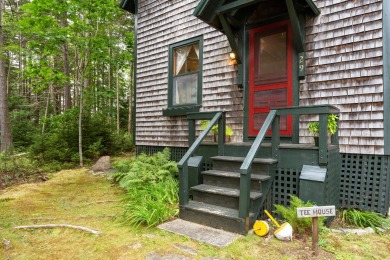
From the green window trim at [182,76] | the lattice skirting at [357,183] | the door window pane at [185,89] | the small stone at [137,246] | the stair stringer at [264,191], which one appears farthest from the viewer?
the door window pane at [185,89]

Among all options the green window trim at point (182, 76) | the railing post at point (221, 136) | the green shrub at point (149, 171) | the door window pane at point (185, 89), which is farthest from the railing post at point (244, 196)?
the door window pane at point (185, 89)

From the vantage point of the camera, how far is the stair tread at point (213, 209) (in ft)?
9.66

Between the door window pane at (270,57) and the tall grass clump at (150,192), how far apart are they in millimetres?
2532

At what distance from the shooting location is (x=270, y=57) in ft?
14.9

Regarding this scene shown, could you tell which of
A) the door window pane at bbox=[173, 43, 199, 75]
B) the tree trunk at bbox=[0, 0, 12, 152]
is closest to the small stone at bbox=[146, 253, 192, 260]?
the door window pane at bbox=[173, 43, 199, 75]

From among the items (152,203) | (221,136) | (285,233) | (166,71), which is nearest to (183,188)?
(152,203)

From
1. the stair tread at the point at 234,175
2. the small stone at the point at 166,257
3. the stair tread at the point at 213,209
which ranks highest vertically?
the stair tread at the point at 234,175

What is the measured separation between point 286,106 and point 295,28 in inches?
51.1

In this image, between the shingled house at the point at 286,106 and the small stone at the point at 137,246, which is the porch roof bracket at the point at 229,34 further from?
the small stone at the point at 137,246

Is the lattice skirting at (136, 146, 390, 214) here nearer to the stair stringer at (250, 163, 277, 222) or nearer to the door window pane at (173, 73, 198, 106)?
the stair stringer at (250, 163, 277, 222)

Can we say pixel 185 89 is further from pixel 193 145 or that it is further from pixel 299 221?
pixel 299 221

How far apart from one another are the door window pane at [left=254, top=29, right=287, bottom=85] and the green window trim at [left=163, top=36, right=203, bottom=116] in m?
1.44

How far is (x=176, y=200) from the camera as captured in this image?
3967 mm

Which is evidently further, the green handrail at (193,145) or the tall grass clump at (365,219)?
the green handrail at (193,145)
